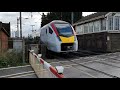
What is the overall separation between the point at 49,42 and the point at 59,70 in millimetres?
16169

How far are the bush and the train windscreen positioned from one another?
4082 millimetres

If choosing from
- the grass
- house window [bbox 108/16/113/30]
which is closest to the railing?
the grass

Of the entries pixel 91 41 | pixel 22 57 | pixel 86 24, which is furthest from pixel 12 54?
pixel 86 24

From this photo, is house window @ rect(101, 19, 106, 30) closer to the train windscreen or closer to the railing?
the train windscreen

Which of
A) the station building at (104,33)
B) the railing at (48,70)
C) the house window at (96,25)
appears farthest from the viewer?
the house window at (96,25)

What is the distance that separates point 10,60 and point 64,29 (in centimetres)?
617

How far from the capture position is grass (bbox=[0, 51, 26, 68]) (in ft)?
43.8

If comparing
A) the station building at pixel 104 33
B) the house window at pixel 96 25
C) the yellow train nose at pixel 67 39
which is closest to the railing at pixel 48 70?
the yellow train nose at pixel 67 39

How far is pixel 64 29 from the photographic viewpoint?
742 inches

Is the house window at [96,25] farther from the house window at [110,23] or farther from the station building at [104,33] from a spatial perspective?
the house window at [110,23]

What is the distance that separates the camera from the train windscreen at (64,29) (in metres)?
18.5

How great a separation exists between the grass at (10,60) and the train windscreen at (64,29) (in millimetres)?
4082

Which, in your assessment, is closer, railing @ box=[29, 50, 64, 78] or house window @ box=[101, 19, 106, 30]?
railing @ box=[29, 50, 64, 78]
